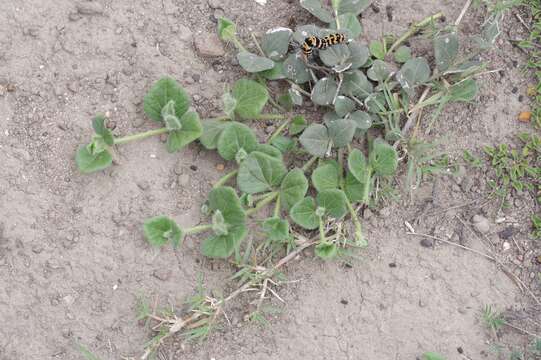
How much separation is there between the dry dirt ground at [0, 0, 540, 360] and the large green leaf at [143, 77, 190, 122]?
15cm

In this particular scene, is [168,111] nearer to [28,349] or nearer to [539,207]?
[28,349]

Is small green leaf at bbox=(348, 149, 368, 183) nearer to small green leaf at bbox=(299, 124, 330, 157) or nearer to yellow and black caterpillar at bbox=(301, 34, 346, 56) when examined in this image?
small green leaf at bbox=(299, 124, 330, 157)

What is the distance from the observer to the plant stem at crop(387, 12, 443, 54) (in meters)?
3.71

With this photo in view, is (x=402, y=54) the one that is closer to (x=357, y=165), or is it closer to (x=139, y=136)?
(x=357, y=165)

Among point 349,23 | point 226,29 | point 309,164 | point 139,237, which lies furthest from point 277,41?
point 139,237

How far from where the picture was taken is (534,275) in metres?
3.56

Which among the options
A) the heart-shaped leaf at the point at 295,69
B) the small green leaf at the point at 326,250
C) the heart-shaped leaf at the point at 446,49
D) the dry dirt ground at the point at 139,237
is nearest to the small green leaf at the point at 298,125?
the heart-shaped leaf at the point at 295,69

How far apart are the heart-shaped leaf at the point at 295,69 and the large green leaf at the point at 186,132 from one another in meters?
0.59

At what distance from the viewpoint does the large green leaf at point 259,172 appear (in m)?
3.36

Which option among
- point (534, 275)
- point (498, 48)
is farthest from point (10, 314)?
point (498, 48)

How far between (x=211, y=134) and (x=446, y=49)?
1.40 metres

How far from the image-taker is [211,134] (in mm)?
3439

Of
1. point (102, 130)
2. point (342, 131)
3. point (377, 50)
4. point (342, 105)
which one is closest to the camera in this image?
point (102, 130)

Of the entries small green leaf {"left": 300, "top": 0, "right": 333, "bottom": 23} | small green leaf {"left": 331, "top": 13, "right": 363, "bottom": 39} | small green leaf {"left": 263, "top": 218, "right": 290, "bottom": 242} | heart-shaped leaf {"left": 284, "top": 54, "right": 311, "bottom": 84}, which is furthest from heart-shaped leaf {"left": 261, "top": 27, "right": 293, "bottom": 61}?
small green leaf {"left": 263, "top": 218, "right": 290, "bottom": 242}
